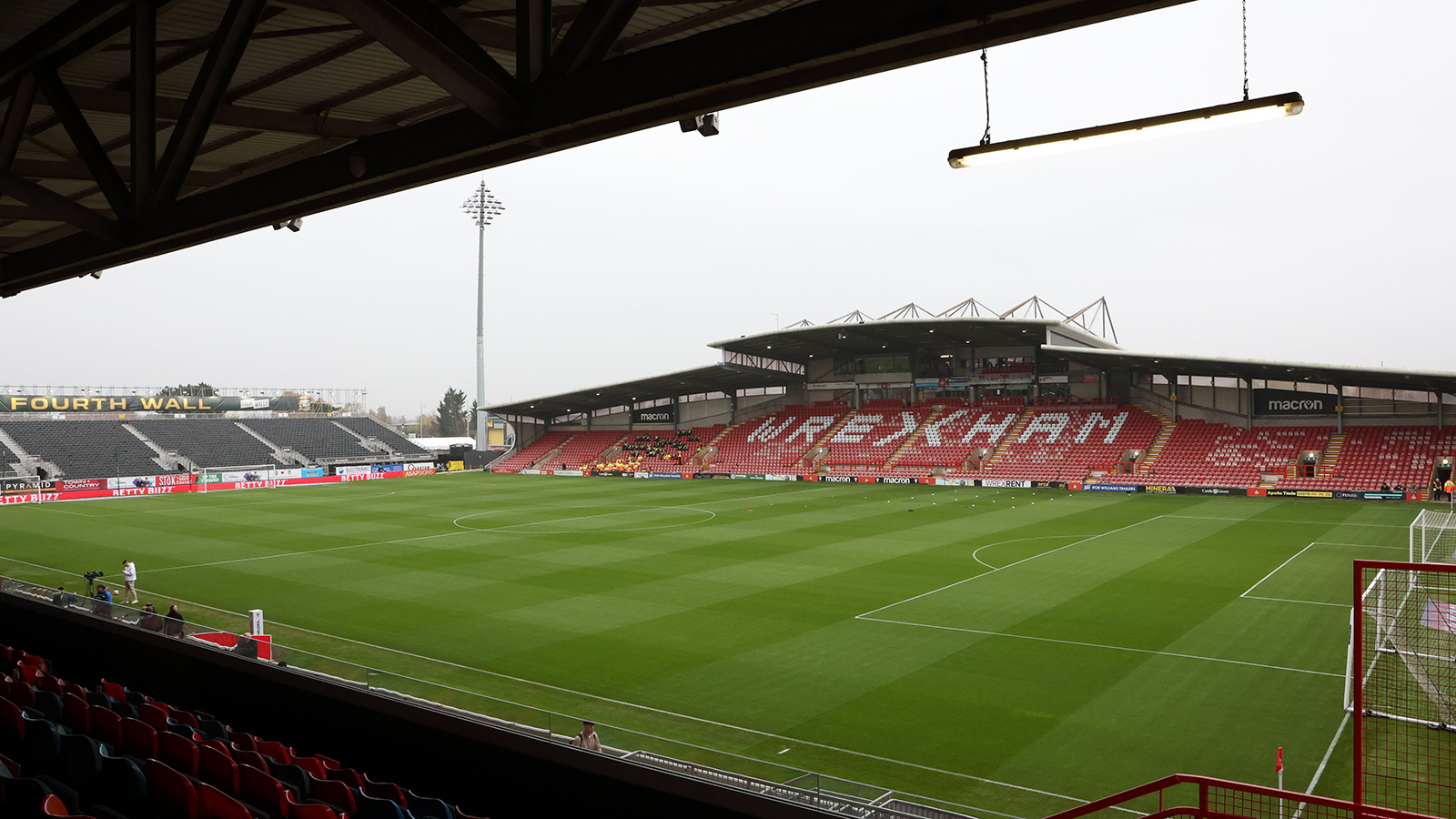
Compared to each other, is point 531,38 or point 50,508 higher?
point 531,38

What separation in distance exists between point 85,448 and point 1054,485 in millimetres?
64299

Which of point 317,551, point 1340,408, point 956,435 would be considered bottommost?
point 317,551

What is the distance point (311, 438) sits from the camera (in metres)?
74.8

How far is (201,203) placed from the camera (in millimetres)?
6977

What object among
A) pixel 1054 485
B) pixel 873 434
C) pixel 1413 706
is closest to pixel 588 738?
pixel 1413 706

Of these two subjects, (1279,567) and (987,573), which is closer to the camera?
(987,573)

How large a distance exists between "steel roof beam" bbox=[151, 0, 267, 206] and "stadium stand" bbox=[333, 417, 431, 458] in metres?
74.1

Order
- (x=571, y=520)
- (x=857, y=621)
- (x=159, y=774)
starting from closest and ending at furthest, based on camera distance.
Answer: (x=159, y=774), (x=857, y=621), (x=571, y=520)

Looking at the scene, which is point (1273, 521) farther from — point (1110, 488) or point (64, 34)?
point (64, 34)

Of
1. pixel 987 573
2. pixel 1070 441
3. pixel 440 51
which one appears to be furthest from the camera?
pixel 1070 441

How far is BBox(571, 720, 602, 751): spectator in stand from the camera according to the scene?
962cm

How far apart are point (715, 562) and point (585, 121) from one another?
22.8m

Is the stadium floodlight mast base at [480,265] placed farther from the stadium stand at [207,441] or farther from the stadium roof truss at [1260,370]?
the stadium roof truss at [1260,370]

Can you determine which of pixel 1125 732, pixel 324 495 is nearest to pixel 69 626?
pixel 1125 732
